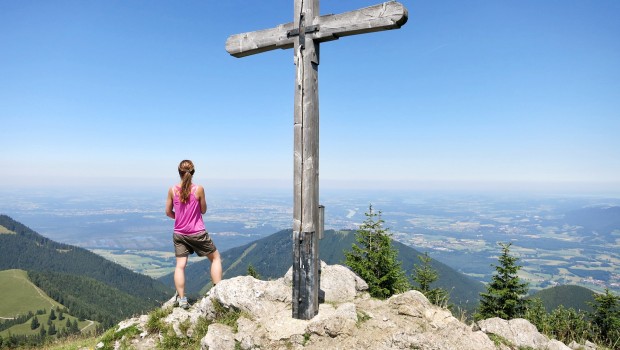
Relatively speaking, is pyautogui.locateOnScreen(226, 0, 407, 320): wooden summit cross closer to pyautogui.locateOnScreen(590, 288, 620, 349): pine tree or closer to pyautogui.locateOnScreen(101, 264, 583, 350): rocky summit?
pyautogui.locateOnScreen(101, 264, 583, 350): rocky summit

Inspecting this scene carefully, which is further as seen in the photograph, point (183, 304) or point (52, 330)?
point (52, 330)

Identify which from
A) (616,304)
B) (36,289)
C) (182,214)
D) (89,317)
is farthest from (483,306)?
(36,289)

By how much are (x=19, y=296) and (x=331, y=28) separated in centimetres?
19201

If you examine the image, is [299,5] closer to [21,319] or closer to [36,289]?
[21,319]

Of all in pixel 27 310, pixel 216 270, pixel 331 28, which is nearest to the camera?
pixel 331 28

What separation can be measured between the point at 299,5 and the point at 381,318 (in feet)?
18.6

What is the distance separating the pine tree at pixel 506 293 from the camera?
22672mm

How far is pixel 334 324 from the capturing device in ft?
18.0

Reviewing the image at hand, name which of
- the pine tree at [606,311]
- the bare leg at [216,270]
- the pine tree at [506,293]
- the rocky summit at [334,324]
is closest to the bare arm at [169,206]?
the bare leg at [216,270]

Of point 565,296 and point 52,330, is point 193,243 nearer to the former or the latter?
point 565,296

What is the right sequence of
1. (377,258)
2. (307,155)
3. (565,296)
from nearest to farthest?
(307,155)
(377,258)
(565,296)

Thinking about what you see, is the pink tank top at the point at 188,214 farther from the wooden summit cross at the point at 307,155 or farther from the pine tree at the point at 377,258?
the pine tree at the point at 377,258

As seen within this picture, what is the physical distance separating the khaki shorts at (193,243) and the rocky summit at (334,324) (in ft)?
2.69

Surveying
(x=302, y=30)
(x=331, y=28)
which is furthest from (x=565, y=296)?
(x=302, y=30)
